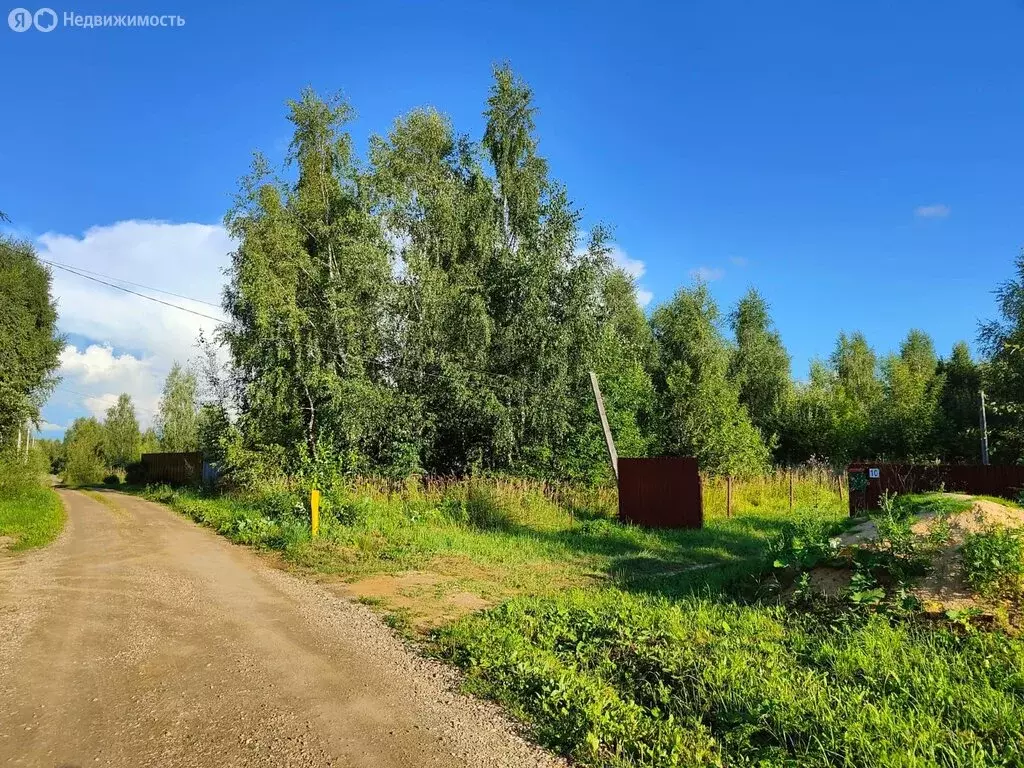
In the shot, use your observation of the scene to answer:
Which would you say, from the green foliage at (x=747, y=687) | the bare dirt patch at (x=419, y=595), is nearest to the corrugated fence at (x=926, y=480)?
the bare dirt patch at (x=419, y=595)

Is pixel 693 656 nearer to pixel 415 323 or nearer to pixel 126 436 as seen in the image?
pixel 415 323

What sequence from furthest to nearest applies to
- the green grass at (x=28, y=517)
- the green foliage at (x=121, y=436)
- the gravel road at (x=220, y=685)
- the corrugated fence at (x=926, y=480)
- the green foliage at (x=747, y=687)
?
the green foliage at (x=121, y=436)
the corrugated fence at (x=926, y=480)
the green grass at (x=28, y=517)
the gravel road at (x=220, y=685)
the green foliage at (x=747, y=687)

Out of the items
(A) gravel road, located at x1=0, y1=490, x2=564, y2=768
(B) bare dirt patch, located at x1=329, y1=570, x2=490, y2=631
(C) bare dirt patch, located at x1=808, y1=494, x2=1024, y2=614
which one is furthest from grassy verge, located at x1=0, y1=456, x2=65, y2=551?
(C) bare dirt patch, located at x1=808, y1=494, x2=1024, y2=614

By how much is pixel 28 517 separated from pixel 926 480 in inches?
938

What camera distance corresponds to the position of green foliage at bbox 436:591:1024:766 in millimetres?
3699

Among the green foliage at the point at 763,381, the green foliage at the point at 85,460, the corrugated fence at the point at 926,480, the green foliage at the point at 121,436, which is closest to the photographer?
the corrugated fence at the point at 926,480

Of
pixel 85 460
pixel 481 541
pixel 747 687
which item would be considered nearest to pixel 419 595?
pixel 481 541

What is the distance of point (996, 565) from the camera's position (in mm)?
6062

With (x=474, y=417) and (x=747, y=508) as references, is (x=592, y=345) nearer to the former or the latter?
(x=474, y=417)

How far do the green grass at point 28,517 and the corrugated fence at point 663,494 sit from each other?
1325 cm

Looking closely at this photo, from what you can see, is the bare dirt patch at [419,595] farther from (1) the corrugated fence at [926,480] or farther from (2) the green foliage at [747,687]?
(1) the corrugated fence at [926,480]

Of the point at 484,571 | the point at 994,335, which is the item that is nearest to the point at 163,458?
the point at 484,571

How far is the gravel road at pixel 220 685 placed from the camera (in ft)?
12.8

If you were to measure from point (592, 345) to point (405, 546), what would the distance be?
36.8 feet
